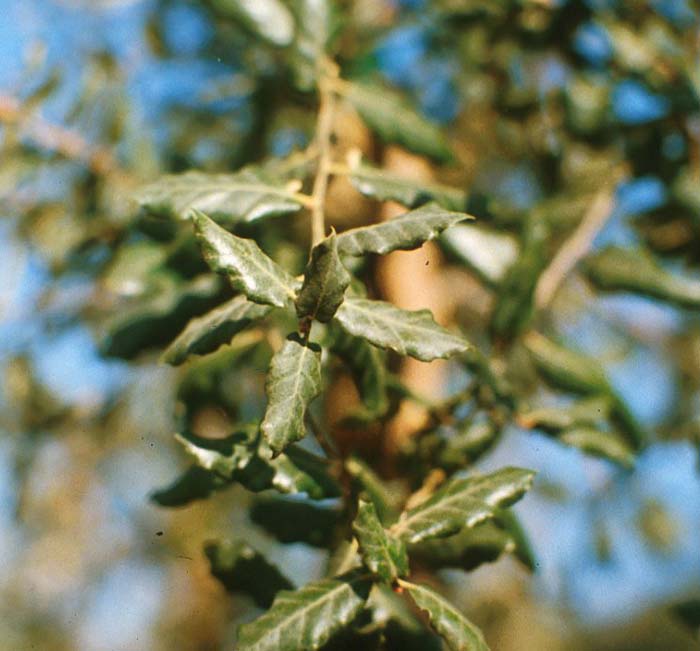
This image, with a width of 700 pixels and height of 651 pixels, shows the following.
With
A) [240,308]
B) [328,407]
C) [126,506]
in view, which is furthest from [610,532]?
[126,506]

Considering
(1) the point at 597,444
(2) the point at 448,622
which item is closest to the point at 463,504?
(2) the point at 448,622

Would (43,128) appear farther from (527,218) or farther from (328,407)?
(527,218)

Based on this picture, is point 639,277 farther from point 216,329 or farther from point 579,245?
point 216,329

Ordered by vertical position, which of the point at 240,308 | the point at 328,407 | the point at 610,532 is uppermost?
the point at 240,308

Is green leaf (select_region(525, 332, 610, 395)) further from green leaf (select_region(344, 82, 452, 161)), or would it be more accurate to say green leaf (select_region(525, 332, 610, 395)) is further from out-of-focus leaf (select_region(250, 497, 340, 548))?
out-of-focus leaf (select_region(250, 497, 340, 548))

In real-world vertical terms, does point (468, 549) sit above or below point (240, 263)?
below

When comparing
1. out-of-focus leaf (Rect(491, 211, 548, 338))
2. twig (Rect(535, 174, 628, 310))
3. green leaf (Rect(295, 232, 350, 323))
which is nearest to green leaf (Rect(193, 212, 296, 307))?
green leaf (Rect(295, 232, 350, 323))

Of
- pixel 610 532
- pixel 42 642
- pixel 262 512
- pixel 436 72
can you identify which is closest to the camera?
pixel 262 512
